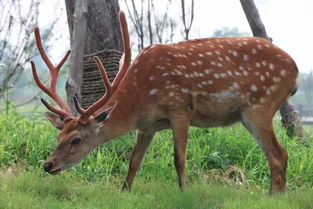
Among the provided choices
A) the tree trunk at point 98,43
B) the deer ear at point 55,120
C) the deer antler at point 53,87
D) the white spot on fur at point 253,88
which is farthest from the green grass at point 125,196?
the tree trunk at point 98,43

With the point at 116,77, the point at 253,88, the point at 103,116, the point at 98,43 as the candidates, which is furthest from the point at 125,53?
the point at 98,43

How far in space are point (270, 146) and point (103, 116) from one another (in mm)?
1443

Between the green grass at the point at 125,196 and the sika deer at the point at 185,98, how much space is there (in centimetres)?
21

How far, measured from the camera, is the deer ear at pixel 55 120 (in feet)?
18.0

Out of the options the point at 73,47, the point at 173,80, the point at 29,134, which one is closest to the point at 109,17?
the point at 73,47

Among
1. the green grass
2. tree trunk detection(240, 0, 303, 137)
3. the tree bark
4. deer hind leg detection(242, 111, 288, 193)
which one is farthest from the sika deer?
tree trunk detection(240, 0, 303, 137)

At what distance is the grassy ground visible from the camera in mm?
5113

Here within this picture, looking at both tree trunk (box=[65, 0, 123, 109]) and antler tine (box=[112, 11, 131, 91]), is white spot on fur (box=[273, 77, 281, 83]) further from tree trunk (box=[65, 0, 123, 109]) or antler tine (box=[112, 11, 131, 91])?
tree trunk (box=[65, 0, 123, 109])

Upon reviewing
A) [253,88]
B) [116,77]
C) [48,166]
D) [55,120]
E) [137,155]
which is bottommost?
[137,155]

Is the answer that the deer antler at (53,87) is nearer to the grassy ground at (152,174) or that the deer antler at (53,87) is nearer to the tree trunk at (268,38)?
the grassy ground at (152,174)

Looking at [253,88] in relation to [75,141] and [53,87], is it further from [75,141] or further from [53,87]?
[53,87]

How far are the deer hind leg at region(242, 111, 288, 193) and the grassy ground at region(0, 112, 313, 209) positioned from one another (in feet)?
0.50

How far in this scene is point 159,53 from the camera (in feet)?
18.5

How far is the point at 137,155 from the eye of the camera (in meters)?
5.88
